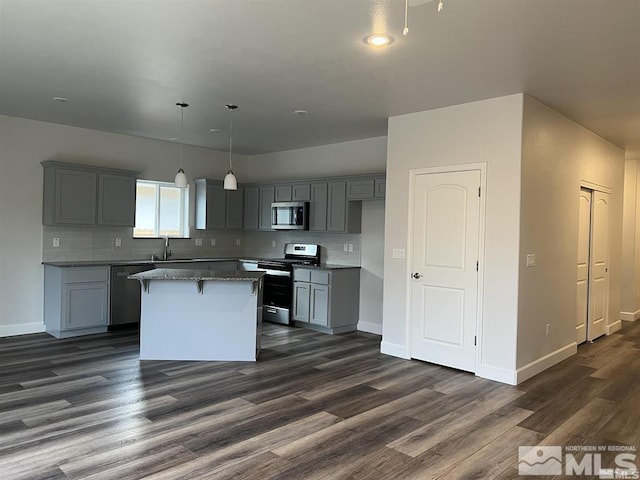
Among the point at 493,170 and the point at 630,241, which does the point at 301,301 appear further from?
the point at 630,241

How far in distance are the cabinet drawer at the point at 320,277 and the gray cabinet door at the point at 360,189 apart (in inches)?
41.8

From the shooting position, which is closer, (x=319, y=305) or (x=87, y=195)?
(x=87, y=195)

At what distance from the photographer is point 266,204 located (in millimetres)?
7703

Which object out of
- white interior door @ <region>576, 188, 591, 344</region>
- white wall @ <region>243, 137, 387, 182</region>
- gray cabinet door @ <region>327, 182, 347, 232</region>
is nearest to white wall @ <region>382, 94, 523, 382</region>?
white wall @ <region>243, 137, 387, 182</region>

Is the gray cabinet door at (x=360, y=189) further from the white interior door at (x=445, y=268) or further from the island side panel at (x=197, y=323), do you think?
the island side panel at (x=197, y=323)

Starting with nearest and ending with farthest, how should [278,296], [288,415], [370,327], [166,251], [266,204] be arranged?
1. [288,415]
2. [370,327]
3. [278,296]
4. [166,251]
5. [266,204]

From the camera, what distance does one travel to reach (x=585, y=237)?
600 cm

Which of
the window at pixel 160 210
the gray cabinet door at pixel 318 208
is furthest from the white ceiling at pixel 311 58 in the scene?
the window at pixel 160 210

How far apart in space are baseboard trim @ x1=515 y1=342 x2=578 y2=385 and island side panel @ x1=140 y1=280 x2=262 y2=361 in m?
2.57

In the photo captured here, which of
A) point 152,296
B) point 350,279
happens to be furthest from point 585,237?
point 152,296

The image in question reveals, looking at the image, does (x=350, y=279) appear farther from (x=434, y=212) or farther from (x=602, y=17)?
(x=602, y=17)

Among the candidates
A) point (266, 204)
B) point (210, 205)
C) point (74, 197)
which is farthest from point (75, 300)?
point (266, 204)

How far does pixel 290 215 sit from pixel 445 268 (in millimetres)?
2910

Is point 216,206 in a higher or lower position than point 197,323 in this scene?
higher
